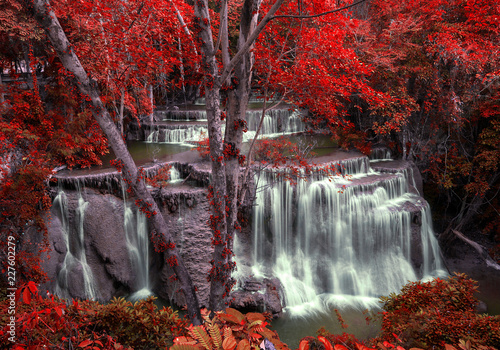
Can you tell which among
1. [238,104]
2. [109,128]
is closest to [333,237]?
[238,104]

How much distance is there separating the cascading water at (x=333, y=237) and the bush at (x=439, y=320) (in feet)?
16.5

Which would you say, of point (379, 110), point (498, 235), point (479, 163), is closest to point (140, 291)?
point (379, 110)

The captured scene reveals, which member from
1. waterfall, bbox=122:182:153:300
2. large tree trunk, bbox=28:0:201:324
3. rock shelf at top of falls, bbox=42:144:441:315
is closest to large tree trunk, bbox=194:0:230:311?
large tree trunk, bbox=28:0:201:324

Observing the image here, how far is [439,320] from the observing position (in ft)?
12.2

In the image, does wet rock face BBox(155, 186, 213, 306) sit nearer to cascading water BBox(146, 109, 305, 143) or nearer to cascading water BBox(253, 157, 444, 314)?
cascading water BBox(253, 157, 444, 314)

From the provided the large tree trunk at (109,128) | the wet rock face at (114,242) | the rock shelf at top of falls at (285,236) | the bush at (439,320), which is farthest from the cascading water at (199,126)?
the bush at (439,320)

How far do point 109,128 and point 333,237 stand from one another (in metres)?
8.19

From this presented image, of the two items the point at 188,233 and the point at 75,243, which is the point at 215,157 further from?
the point at 75,243

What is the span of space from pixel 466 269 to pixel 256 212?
860cm

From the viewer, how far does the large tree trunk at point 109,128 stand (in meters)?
4.21

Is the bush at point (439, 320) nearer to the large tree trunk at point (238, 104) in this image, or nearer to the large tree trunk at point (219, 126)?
the large tree trunk at point (219, 126)

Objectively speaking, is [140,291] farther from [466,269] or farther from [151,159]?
[466,269]

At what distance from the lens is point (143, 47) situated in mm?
5820

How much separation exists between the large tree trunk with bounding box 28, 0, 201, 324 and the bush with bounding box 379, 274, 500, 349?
127 inches
